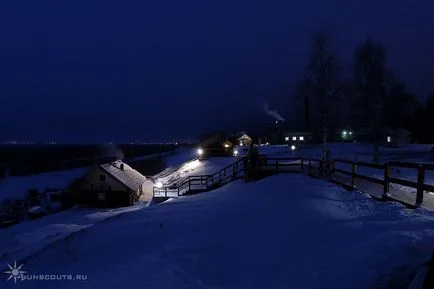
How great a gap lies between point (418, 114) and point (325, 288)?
78.2m

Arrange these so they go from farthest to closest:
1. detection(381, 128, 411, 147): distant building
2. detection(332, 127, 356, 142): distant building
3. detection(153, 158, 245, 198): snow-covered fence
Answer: detection(332, 127, 356, 142): distant building
detection(381, 128, 411, 147): distant building
detection(153, 158, 245, 198): snow-covered fence

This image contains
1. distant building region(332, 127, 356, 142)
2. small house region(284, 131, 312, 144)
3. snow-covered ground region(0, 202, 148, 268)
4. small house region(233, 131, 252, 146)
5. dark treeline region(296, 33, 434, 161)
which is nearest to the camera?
snow-covered ground region(0, 202, 148, 268)

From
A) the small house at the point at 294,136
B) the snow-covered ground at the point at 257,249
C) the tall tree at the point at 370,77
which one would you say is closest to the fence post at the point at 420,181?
the snow-covered ground at the point at 257,249

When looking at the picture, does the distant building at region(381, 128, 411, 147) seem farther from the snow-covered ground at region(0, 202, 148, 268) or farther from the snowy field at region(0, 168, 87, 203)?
the snowy field at region(0, 168, 87, 203)

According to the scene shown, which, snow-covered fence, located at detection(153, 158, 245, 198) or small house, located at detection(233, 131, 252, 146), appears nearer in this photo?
snow-covered fence, located at detection(153, 158, 245, 198)

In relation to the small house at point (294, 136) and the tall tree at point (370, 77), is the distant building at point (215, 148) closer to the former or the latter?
the small house at point (294, 136)

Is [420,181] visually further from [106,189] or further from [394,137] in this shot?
[394,137]

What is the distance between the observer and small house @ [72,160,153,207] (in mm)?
41875

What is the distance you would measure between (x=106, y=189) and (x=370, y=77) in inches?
1228

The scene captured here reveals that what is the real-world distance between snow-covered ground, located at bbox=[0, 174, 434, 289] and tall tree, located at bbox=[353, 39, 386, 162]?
3260 cm

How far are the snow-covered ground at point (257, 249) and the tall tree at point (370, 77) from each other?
32.6 meters

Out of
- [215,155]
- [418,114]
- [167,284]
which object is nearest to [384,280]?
[167,284]

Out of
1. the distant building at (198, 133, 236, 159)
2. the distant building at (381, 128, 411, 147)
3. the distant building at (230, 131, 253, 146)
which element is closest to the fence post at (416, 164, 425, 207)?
the distant building at (198, 133, 236, 159)

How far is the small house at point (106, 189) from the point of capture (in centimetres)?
4188
